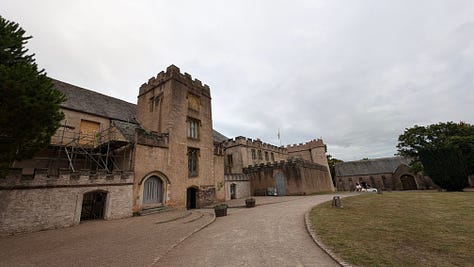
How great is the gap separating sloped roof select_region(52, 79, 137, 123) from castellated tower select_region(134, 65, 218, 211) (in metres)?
2.08

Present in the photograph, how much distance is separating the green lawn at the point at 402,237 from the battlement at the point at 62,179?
12.4 metres

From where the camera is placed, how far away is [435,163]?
832 inches

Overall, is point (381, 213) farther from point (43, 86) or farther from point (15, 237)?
point (15, 237)

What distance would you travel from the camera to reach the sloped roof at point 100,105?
54.7 ft

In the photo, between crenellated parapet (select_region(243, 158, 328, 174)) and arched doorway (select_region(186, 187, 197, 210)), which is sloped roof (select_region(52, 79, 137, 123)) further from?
crenellated parapet (select_region(243, 158, 328, 174))

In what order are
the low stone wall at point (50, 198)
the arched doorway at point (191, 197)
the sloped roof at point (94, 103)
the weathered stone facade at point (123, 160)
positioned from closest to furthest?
the low stone wall at point (50, 198) → the weathered stone facade at point (123, 160) → the sloped roof at point (94, 103) → the arched doorway at point (191, 197)

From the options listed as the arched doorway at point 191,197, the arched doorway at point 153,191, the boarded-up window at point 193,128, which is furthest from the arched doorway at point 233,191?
the arched doorway at point 153,191

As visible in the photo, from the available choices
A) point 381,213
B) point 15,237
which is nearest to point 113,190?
point 15,237

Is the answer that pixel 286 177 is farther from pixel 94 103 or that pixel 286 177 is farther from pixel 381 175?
pixel 381 175

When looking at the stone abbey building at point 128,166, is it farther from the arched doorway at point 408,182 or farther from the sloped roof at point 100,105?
the arched doorway at point 408,182

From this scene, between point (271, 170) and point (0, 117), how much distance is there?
24.5m

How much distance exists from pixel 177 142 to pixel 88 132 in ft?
24.9

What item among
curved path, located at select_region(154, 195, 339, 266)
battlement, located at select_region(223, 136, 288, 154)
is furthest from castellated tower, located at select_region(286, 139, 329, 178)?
curved path, located at select_region(154, 195, 339, 266)

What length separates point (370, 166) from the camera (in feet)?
144
